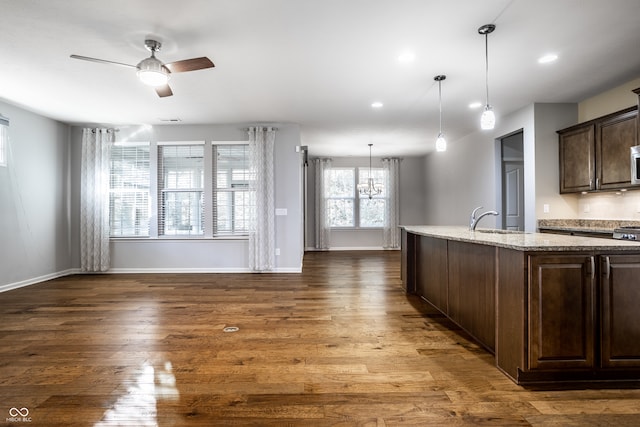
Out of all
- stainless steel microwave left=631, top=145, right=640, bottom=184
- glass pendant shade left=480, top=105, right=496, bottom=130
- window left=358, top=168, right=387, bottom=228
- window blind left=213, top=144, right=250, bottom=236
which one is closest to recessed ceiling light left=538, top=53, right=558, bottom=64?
glass pendant shade left=480, top=105, right=496, bottom=130

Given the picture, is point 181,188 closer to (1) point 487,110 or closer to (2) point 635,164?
(1) point 487,110

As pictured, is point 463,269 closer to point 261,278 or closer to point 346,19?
point 346,19

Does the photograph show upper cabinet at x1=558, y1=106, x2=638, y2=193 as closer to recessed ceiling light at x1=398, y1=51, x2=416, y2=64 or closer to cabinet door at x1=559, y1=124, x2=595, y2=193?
cabinet door at x1=559, y1=124, x2=595, y2=193

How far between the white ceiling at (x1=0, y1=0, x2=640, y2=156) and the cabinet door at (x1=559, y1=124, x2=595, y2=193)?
57cm

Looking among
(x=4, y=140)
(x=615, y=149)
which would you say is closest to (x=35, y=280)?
(x=4, y=140)

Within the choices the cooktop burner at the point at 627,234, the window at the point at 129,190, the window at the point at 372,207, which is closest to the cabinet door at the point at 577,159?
the cooktop burner at the point at 627,234

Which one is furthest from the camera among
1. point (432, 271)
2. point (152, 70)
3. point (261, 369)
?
point (432, 271)

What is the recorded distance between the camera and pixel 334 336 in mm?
2830

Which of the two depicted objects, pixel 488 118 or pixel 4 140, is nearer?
pixel 488 118

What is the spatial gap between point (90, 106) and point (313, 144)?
→ 444 cm

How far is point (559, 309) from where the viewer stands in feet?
6.37

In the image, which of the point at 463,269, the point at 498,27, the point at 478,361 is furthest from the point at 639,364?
the point at 498,27

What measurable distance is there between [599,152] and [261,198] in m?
5.07

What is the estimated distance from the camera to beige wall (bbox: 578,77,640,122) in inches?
152
